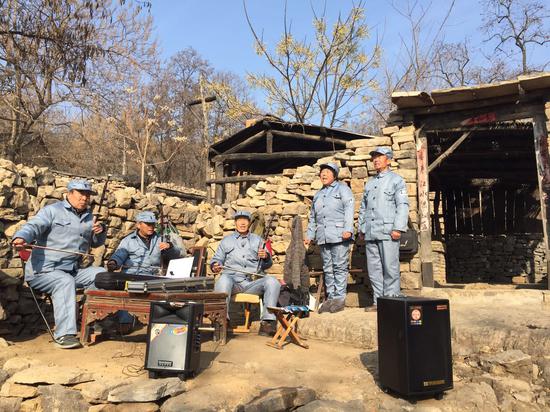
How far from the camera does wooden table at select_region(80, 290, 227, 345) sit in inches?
164

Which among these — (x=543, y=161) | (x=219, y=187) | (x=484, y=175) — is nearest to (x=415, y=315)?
(x=543, y=161)

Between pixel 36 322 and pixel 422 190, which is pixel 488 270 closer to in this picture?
pixel 422 190

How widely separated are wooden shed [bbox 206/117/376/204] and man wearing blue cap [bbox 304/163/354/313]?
437cm

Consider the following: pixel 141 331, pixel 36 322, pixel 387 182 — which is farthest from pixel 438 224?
pixel 36 322

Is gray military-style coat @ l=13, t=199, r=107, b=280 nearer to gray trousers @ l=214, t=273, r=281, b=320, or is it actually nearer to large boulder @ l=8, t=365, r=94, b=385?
large boulder @ l=8, t=365, r=94, b=385

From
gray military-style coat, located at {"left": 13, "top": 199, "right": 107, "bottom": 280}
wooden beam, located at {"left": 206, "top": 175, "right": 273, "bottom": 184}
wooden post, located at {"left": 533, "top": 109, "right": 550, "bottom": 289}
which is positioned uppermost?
wooden beam, located at {"left": 206, "top": 175, "right": 273, "bottom": 184}

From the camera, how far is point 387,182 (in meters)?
5.30

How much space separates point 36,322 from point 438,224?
10969 millimetres

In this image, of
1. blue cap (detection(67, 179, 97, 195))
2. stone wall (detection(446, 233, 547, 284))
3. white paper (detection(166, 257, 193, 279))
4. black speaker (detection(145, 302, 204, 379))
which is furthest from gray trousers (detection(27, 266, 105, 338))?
stone wall (detection(446, 233, 547, 284))

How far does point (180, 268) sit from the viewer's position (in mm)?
4988

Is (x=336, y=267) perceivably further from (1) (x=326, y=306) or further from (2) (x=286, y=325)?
(2) (x=286, y=325)

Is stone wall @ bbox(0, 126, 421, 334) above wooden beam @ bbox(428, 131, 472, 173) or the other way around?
the other way around

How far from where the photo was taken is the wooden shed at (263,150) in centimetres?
1038

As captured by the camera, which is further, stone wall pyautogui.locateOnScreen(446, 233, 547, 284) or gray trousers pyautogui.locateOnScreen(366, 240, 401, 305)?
stone wall pyautogui.locateOnScreen(446, 233, 547, 284)
